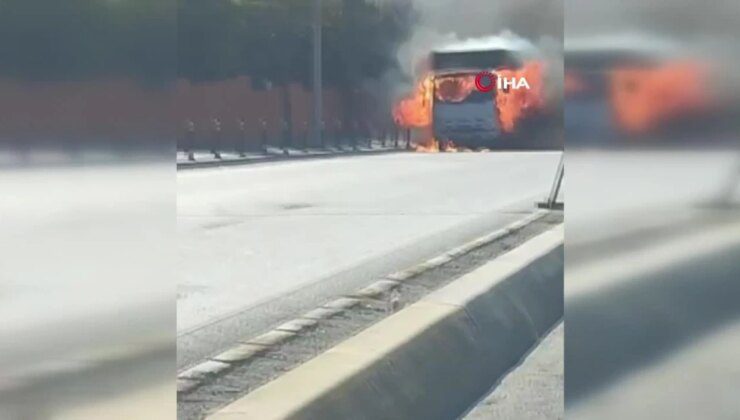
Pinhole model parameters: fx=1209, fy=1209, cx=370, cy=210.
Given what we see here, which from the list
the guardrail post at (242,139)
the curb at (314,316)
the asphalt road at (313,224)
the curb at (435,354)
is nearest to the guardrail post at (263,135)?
the guardrail post at (242,139)

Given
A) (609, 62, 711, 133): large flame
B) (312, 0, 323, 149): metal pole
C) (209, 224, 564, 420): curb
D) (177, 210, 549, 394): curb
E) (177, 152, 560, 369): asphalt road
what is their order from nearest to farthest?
(609, 62, 711, 133): large flame
(312, 0, 323, 149): metal pole
(209, 224, 564, 420): curb
(177, 152, 560, 369): asphalt road
(177, 210, 549, 394): curb

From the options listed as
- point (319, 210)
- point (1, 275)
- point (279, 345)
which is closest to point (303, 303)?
point (279, 345)

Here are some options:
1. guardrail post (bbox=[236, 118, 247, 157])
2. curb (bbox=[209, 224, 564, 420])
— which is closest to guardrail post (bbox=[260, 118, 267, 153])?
guardrail post (bbox=[236, 118, 247, 157])

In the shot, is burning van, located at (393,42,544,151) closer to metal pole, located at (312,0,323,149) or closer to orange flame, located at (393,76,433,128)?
orange flame, located at (393,76,433,128)

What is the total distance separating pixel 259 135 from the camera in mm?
1976

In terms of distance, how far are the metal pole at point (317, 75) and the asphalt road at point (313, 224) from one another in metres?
0.19

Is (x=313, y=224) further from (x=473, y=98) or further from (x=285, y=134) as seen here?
(x=473, y=98)

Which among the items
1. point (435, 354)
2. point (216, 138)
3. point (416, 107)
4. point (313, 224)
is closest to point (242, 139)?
point (216, 138)

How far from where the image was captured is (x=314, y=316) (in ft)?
14.1

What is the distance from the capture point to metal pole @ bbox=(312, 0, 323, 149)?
1888 millimetres

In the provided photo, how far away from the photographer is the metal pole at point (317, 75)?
1888 millimetres

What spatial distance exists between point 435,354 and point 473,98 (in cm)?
148

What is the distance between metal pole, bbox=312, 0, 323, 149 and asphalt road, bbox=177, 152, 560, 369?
19cm

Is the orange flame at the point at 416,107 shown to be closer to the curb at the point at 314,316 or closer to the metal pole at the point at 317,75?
the metal pole at the point at 317,75
